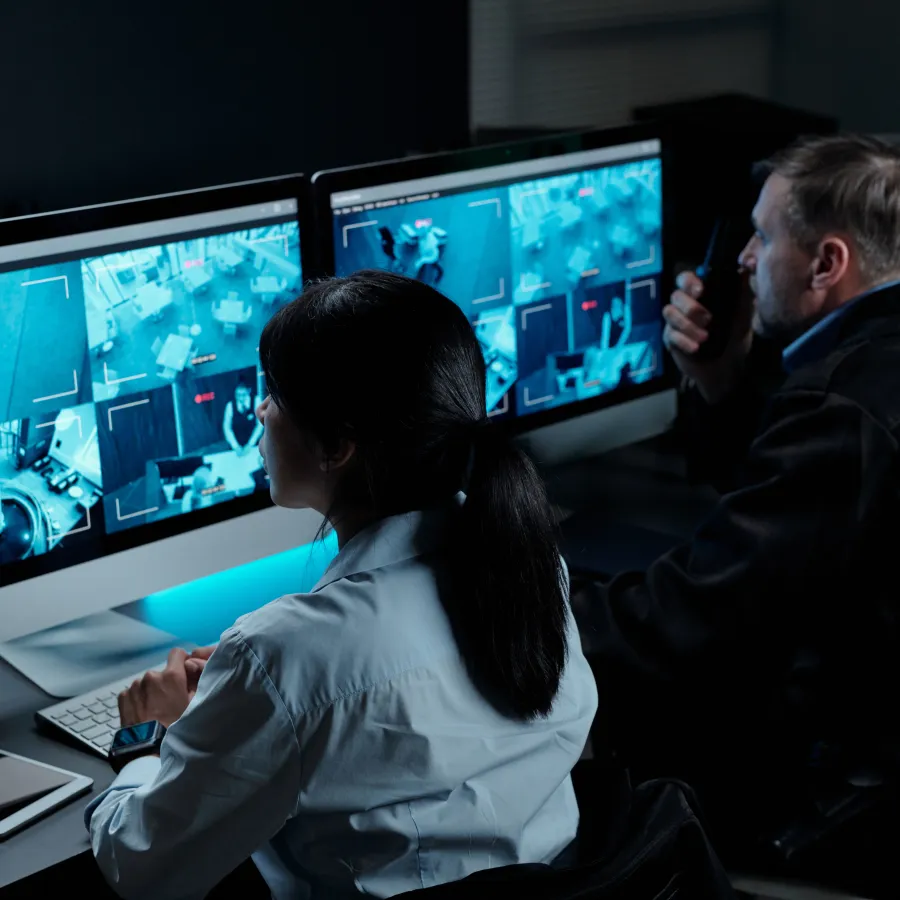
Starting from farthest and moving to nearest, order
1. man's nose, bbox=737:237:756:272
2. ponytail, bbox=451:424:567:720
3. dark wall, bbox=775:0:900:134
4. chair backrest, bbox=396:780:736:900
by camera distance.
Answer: dark wall, bbox=775:0:900:134, man's nose, bbox=737:237:756:272, ponytail, bbox=451:424:567:720, chair backrest, bbox=396:780:736:900

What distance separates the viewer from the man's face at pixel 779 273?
6.07 ft

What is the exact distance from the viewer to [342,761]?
0.99 m

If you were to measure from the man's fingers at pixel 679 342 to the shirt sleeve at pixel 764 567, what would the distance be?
1.53 feet

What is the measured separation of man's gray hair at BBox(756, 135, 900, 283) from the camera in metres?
1.78

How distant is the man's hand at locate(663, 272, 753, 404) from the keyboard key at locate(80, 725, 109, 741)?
3.88 ft

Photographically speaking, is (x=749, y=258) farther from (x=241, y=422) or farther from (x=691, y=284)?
(x=241, y=422)

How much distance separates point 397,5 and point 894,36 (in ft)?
6.36

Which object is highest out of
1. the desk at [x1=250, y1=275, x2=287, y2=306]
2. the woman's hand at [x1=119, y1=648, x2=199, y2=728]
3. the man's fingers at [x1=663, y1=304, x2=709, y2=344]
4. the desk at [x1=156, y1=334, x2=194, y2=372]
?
the desk at [x1=250, y1=275, x2=287, y2=306]

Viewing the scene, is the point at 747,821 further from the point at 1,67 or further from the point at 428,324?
the point at 1,67

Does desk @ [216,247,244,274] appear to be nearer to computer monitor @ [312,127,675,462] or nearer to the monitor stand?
computer monitor @ [312,127,675,462]

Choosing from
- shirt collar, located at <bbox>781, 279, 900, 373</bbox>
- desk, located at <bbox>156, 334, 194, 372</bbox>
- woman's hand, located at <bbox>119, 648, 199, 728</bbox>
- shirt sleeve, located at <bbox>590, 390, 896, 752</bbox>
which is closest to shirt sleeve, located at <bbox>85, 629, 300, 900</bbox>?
woman's hand, located at <bbox>119, 648, 199, 728</bbox>

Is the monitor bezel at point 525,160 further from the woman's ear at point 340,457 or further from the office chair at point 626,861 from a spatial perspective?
the office chair at point 626,861

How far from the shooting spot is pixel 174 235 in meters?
1.50

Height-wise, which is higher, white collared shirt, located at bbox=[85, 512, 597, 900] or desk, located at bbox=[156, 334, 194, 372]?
desk, located at bbox=[156, 334, 194, 372]
